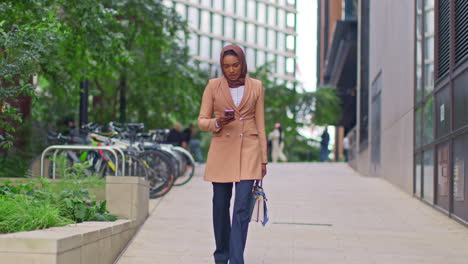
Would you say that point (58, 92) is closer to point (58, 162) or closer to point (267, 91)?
point (58, 162)

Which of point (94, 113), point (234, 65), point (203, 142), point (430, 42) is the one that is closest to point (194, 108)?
point (94, 113)

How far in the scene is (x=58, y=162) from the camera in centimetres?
958

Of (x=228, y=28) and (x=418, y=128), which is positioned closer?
(x=418, y=128)

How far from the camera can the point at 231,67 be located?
5195mm

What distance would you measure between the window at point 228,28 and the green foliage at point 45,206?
79.1 meters

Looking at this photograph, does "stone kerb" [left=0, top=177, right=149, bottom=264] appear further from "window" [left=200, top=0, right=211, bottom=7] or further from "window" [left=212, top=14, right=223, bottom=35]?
"window" [left=212, top=14, right=223, bottom=35]

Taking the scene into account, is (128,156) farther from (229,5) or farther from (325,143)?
(229,5)

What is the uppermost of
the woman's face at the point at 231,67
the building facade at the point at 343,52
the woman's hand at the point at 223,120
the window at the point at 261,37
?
the window at the point at 261,37

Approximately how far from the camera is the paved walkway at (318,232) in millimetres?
6688

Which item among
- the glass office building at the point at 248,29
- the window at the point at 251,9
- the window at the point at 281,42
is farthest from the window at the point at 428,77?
the window at the point at 281,42

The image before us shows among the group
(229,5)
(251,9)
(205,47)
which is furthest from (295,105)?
(251,9)

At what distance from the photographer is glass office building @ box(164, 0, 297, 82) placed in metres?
82.1

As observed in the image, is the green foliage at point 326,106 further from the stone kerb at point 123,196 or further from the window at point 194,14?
the window at point 194,14

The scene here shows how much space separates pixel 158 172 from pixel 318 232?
4022mm
